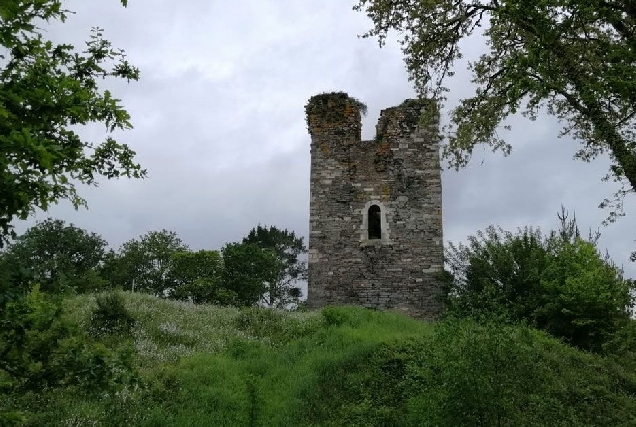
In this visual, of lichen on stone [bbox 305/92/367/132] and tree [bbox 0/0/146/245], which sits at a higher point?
lichen on stone [bbox 305/92/367/132]

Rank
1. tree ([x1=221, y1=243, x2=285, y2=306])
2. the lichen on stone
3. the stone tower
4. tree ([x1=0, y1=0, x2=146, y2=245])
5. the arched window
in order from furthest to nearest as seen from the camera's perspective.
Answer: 1. tree ([x1=221, y1=243, x2=285, y2=306])
2. the lichen on stone
3. the arched window
4. the stone tower
5. tree ([x1=0, y1=0, x2=146, y2=245])

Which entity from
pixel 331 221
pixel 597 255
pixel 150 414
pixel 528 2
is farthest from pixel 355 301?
pixel 528 2

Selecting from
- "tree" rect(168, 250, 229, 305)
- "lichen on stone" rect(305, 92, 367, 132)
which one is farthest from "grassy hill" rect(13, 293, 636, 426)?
"tree" rect(168, 250, 229, 305)

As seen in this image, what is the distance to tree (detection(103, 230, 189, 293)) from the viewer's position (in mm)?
40969

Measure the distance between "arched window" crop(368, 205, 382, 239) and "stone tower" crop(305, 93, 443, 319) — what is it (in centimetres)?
3

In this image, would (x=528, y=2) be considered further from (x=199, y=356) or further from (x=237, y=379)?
(x=199, y=356)

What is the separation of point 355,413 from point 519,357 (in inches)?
120

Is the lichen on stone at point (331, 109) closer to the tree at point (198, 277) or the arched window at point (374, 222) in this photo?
the arched window at point (374, 222)

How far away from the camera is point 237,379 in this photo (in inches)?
412

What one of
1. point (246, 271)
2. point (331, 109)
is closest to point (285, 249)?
point (246, 271)

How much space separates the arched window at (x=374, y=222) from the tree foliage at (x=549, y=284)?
97.3 inches

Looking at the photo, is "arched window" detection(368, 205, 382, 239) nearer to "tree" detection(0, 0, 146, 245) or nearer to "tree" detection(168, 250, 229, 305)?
"tree" detection(0, 0, 146, 245)

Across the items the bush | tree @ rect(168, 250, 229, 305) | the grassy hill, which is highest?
tree @ rect(168, 250, 229, 305)

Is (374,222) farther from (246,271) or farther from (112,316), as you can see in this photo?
(246,271)
